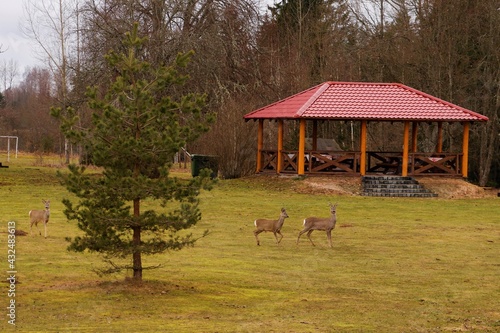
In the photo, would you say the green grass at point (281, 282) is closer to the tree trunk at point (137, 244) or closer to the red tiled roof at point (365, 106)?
the tree trunk at point (137, 244)

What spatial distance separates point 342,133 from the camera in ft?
164

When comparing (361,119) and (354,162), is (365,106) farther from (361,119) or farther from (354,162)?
(354,162)

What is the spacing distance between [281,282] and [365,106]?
22393 millimetres

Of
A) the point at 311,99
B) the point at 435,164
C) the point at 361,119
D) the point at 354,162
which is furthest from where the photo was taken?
the point at 311,99

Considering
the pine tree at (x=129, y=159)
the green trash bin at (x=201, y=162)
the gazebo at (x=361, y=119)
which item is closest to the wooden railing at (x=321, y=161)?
the gazebo at (x=361, y=119)

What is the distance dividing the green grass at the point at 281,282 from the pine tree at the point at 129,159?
102 cm

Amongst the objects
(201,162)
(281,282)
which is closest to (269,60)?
(201,162)

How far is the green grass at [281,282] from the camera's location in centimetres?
1226

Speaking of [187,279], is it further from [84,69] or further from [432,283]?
[84,69]

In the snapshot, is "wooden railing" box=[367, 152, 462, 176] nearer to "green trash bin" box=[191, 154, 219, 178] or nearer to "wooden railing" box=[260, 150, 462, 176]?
"wooden railing" box=[260, 150, 462, 176]

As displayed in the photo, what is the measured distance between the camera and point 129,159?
45.0 feet

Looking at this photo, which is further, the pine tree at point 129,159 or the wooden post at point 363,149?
the wooden post at point 363,149

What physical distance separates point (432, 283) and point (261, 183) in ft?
69.6

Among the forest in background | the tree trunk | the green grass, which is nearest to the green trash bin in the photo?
the forest in background
